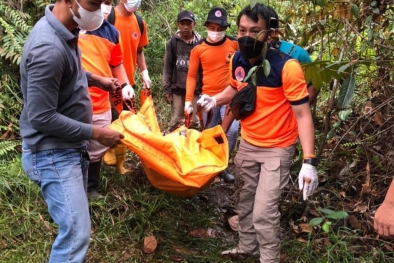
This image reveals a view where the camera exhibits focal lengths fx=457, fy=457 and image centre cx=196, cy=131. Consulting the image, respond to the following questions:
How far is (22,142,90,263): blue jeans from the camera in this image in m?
2.12

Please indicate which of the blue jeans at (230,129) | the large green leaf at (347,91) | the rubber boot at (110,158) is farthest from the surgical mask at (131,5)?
the large green leaf at (347,91)

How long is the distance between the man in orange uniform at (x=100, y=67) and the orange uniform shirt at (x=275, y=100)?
3.16 feet

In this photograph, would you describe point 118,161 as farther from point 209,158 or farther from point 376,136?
point 376,136

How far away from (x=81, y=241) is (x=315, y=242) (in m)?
1.70

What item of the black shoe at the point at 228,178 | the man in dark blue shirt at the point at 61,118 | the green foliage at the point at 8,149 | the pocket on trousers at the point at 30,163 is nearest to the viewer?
the man in dark blue shirt at the point at 61,118

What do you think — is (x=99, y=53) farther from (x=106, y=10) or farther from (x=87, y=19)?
(x=87, y=19)

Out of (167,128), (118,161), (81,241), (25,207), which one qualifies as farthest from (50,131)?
(167,128)

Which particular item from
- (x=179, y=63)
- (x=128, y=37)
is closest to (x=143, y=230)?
(x=128, y=37)

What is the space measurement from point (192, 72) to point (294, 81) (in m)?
2.05

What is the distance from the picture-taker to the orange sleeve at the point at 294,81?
255cm

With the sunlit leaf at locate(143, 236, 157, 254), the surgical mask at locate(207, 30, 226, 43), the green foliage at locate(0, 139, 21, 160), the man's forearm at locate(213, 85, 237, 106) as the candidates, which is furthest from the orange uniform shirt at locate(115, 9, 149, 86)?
the sunlit leaf at locate(143, 236, 157, 254)

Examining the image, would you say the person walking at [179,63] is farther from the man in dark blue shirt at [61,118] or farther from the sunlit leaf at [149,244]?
the man in dark blue shirt at [61,118]

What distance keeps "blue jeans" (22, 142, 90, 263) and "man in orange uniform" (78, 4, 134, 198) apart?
106 centimetres

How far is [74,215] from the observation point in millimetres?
2105
